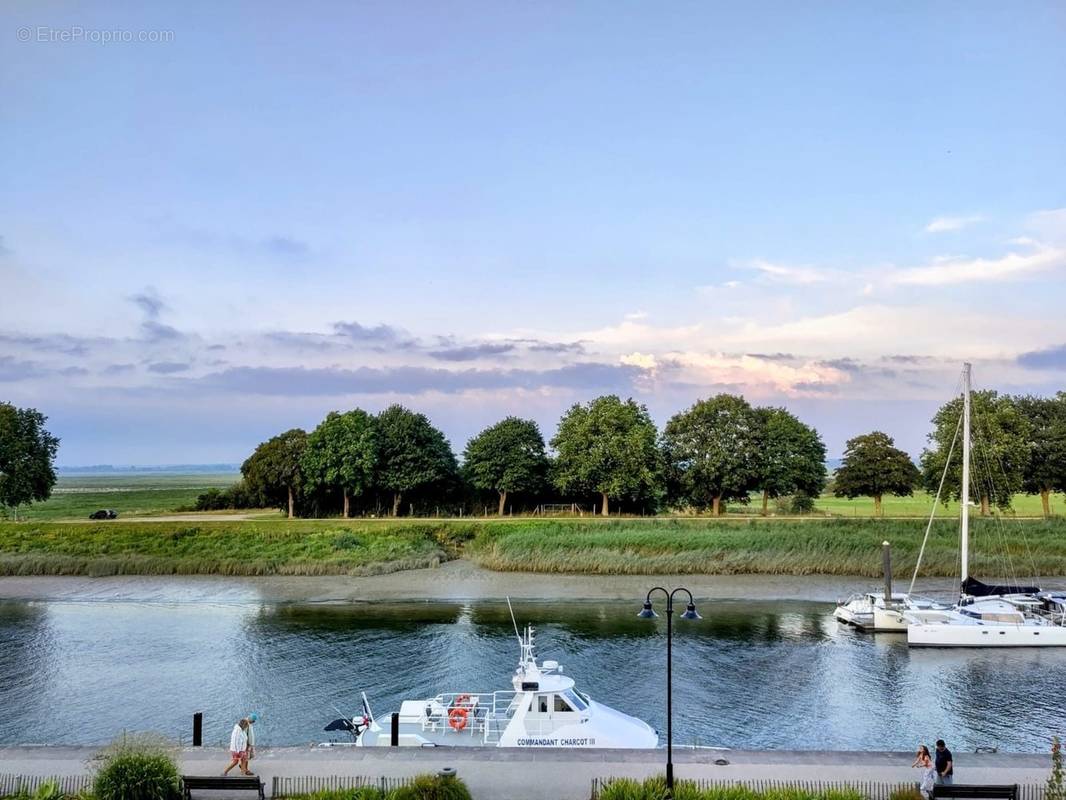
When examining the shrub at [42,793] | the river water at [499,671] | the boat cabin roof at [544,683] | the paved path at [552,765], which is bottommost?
the river water at [499,671]

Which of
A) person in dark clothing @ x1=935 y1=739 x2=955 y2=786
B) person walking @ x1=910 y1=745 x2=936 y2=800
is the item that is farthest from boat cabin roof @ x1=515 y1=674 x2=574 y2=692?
person in dark clothing @ x1=935 y1=739 x2=955 y2=786

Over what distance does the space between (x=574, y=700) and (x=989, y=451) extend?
70660mm

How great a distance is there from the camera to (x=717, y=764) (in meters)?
21.4

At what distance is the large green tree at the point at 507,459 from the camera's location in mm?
88125

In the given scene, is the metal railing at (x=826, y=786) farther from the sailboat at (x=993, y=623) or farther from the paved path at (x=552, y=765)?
the sailboat at (x=993, y=623)

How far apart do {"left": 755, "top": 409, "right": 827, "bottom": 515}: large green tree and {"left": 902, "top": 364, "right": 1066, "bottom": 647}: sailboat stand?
41909 mm

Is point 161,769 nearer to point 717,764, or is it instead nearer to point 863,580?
point 717,764

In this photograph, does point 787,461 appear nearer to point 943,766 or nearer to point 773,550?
point 773,550

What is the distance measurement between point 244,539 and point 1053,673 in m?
59.4

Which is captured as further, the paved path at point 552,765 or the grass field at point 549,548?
Answer: the grass field at point 549,548

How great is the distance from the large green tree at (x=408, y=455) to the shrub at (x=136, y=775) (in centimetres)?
6717

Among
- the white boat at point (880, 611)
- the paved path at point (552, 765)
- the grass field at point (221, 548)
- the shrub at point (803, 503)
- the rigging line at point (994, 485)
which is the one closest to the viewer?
the paved path at point (552, 765)

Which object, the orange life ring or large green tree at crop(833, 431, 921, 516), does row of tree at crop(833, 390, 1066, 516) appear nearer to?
large green tree at crop(833, 431, 921, 516)

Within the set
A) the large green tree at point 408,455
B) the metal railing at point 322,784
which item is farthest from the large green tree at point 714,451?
the metal railing at point 322,784
